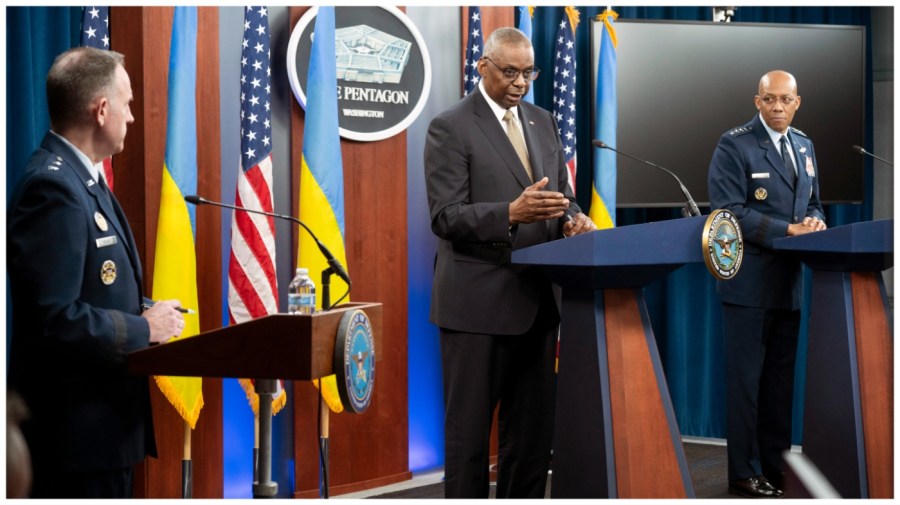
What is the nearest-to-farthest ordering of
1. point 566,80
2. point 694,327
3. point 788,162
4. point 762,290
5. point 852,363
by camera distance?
1. point 852,363
2. point 762,290
3. point 788,162
4. point 566,80
5. point 694,327

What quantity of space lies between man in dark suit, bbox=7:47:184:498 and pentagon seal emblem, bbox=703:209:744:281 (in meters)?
1.30

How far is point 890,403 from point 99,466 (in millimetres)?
2231

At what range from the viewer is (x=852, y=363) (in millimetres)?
2965

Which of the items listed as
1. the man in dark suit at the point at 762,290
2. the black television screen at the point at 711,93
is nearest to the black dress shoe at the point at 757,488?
the man in dark suit at the point at 762,290

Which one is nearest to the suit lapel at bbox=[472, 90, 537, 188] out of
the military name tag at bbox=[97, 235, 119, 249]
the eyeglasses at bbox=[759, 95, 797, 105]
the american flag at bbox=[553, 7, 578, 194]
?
the military name tag at bbox=[97, 235, 119, 249]

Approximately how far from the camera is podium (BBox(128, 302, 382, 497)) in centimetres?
205

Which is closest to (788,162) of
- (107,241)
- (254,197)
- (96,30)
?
(254,197)

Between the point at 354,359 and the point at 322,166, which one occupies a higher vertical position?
the point at 322,166

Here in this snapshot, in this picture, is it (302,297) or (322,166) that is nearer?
(302,297)

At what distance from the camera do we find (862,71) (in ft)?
17.7

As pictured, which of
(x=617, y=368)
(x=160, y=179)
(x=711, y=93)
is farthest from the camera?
(x=711, y=93)

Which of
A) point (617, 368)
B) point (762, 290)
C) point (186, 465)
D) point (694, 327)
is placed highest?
point (762, 290)

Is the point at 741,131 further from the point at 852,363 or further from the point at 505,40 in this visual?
the point at 505,40

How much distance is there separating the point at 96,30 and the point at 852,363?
2.66m
